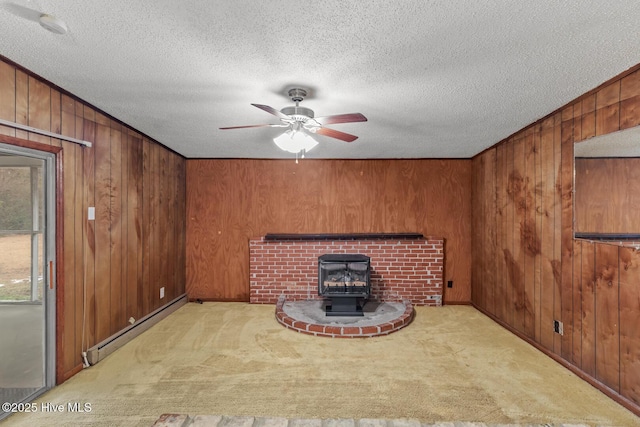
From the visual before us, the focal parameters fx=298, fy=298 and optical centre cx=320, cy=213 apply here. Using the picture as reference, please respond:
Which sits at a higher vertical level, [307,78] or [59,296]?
[307,78]

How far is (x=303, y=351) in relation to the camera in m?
2.93

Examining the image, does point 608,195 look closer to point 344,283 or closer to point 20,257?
point 344,283

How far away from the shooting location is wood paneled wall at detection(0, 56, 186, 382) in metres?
2.20

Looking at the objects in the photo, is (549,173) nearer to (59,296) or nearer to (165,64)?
(165,64)

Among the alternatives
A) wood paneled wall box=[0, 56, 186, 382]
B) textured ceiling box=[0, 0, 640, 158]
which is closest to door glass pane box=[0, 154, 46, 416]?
wood paneled wall box=[0, 56, 186, 382]

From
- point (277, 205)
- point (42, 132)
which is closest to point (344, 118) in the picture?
point (42, 132)

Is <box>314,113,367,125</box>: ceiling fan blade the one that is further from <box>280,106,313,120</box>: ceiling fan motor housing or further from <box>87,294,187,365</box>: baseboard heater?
<box>87,294,187,365</box>: baseboard heater

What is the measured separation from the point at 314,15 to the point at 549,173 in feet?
8.77

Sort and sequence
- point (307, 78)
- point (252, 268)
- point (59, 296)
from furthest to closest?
point (252, 268)
point (59, 296)
point (307, 78)

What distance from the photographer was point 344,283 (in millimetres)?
3717

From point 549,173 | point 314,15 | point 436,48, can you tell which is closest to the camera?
point 314,15

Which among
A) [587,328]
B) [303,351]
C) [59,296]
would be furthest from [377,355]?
[59,296]

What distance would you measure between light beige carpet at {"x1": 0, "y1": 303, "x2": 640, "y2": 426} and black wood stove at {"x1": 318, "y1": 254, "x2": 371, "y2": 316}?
58cm

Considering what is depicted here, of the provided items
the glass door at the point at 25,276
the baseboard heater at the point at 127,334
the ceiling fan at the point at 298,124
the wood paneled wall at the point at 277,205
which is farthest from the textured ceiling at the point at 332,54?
the baseboard heater at the point at 127,334
